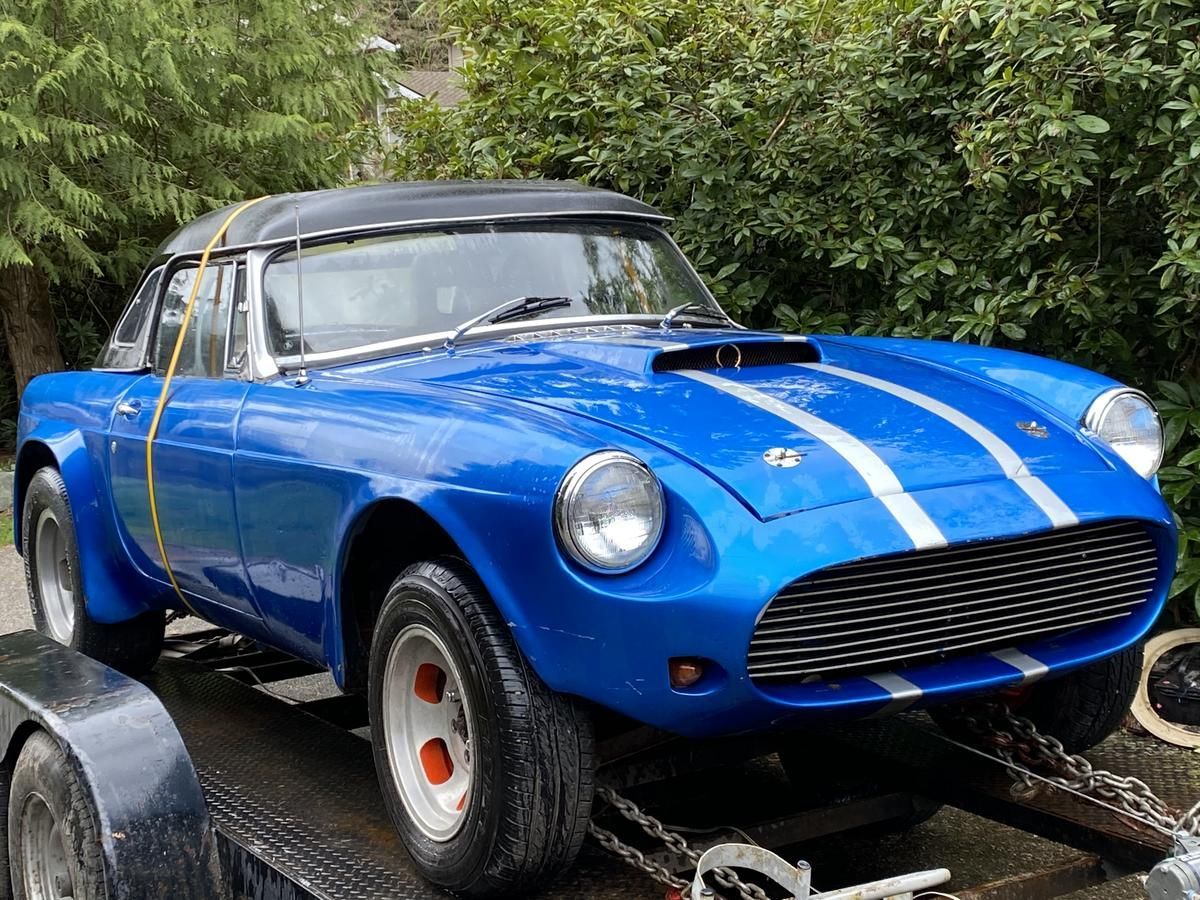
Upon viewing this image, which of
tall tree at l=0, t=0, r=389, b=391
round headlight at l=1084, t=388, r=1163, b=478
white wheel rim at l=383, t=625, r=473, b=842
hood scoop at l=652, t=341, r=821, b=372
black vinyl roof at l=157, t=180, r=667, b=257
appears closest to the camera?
white wheel rim at l=383, t=625, r=473, b=842

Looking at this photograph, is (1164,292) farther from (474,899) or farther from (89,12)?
(89,12)

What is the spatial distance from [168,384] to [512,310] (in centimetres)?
117

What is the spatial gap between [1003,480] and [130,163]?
11.3 m

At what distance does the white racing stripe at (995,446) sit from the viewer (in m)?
2.62

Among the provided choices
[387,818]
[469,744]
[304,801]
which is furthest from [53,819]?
[469,744]

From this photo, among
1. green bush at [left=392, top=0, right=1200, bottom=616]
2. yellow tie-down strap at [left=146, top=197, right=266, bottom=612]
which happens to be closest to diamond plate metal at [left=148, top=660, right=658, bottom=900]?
yellow tie-down strap at [left=146, top=197, right=266, bottom=612]

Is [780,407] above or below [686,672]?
above

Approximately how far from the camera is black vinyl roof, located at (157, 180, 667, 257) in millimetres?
3859

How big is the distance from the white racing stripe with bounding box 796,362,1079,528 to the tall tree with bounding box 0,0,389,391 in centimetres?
785

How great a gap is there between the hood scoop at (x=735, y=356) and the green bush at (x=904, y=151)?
1.79 m

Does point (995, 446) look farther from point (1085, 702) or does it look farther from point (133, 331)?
point (133, 331)

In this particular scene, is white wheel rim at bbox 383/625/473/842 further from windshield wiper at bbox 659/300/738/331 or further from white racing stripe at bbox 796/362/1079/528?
windshield wiper at bbox 659/300/738/331

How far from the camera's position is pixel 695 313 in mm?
4129

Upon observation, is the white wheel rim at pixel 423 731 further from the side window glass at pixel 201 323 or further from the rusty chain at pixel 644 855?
the side window glass at pixel 201 323
